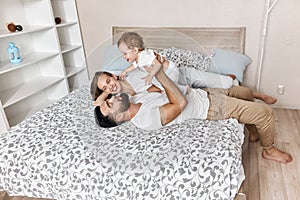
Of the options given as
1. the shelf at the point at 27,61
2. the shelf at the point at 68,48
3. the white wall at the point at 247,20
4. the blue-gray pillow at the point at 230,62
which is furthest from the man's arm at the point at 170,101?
the shelf at the point at 68,48

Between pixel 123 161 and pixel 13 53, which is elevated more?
pixel 13 53

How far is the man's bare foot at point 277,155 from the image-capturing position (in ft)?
6.30

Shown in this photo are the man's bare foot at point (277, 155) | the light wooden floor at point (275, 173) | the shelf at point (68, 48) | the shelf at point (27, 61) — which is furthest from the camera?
the shelf at point (68, 48)

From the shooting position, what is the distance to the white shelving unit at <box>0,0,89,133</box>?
2.50 metres

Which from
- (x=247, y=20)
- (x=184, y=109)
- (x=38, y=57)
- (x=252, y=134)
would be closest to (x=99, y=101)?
(x=184, y=109)

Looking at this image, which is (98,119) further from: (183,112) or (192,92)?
(192,92)

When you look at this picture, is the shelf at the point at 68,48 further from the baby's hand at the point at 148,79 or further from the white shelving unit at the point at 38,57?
the baby's hand at the point at 148,79

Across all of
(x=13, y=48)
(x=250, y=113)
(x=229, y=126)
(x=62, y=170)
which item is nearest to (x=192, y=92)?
(x=229, y=126)

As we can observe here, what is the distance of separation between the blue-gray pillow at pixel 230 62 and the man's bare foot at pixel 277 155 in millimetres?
719

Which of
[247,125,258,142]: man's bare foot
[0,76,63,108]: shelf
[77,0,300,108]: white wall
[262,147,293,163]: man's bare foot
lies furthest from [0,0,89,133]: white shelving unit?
[262,147,293,163]: man's bare foot

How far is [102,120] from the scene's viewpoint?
1.33 m

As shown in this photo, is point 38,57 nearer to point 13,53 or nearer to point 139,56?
point 13,53

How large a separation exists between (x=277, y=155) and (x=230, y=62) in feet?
3.04

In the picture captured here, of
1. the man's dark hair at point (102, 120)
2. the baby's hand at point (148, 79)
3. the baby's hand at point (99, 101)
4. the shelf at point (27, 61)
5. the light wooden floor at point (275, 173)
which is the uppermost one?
the baby's hand at point (148, 79)
